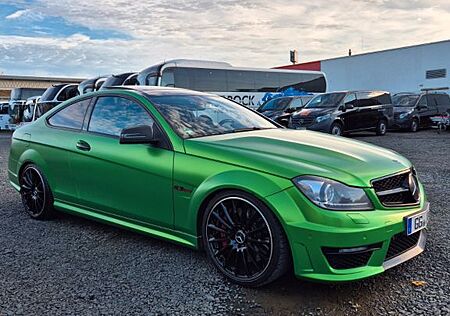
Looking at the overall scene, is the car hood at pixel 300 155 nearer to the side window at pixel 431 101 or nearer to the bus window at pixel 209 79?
the side window at pixel 431 101

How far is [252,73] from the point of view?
2269 centimetres

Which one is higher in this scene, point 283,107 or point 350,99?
point 350,99

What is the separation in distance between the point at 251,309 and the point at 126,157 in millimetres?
1719

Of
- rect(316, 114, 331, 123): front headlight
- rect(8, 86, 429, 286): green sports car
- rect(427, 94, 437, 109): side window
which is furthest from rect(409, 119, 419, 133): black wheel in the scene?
rect(8, 86, 429, 286): green sports car

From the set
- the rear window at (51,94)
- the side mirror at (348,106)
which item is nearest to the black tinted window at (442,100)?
the side mirror at (348,106)

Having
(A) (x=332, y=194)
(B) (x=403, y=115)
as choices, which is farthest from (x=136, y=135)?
(B) (x=403, y=115)

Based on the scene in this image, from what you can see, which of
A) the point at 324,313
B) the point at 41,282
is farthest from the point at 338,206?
the point at 41,282

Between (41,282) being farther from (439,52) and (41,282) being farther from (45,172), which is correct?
(439,52)

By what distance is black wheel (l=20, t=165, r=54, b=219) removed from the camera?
15.9 feet

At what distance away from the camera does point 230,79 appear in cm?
2198

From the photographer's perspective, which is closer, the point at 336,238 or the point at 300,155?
the point at 336,238

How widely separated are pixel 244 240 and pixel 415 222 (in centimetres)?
119

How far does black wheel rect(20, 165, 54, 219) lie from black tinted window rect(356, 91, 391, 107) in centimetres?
1219

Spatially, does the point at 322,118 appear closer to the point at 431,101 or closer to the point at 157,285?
the point at 431,101
